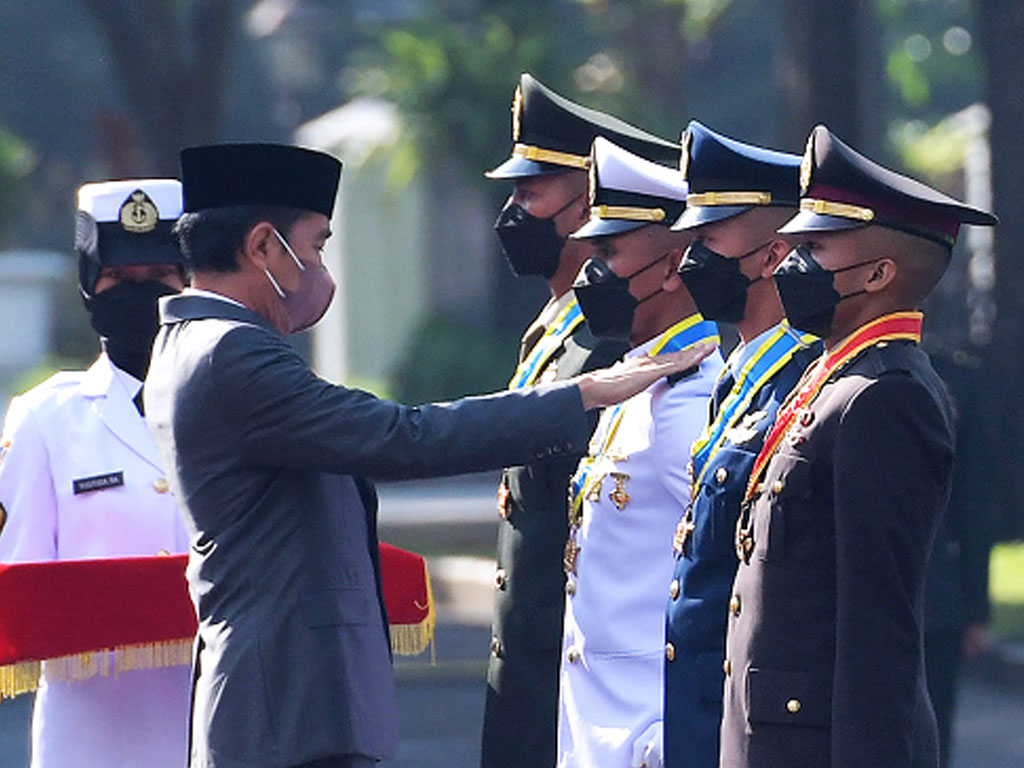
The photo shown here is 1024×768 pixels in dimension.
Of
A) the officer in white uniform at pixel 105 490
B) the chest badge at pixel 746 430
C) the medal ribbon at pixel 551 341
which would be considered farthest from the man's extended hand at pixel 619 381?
the officer in white uniform at pixel 105 490

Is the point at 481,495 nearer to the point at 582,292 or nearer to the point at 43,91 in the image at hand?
the point at 582,292

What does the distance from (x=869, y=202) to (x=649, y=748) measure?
123 cm

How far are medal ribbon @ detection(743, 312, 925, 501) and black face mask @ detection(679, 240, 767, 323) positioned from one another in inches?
16.8

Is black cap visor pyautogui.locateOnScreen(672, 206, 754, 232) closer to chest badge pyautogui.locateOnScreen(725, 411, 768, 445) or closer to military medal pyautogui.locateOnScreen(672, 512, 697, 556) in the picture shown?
chest badge pyautogui.locateOnScreen(725, 411, 768, 445)

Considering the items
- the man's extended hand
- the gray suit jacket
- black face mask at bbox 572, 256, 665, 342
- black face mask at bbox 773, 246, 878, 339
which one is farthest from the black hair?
black face mask at bbox 773, 246, 878, 339

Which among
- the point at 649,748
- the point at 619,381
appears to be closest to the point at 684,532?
the point at 619,381

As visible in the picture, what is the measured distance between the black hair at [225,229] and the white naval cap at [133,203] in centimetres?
81

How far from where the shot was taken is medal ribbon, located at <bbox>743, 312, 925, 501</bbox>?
421 centimetres

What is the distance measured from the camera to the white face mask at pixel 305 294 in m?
4.54

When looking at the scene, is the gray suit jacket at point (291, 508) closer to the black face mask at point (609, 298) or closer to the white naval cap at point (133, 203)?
the black face mask at point (609, 298)

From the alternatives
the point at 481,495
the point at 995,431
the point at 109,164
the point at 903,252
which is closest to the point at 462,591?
the point at 995,431

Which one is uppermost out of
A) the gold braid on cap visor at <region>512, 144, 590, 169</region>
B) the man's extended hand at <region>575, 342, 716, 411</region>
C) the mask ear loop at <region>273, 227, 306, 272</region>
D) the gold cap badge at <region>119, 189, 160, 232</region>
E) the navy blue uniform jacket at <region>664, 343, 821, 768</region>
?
the gold braid on cap visor at <region>512, 144, 590, 169</region>

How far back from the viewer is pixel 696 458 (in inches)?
182

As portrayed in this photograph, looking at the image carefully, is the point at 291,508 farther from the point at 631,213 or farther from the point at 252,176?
the point at 631,213
